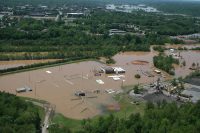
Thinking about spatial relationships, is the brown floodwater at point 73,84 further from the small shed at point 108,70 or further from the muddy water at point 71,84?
the small shed at point 108,70

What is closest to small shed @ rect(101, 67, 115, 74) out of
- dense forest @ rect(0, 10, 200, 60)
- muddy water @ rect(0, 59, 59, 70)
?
dense forest @ rect(0, 10, 200, 60)

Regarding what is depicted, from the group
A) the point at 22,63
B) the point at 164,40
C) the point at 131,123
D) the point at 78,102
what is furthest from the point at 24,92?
the point at 164,40

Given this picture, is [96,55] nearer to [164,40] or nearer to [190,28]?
[164,40]

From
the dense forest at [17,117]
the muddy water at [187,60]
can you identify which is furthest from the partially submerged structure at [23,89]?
the muddy water at [187,60]

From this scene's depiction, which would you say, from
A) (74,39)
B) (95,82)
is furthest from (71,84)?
(74,39)

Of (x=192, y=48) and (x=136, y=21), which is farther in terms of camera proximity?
(x=136, y=21)

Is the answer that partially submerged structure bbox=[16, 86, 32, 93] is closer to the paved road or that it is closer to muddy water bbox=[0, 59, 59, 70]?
the paved road

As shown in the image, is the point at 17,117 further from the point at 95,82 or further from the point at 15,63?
the point at 15,63
